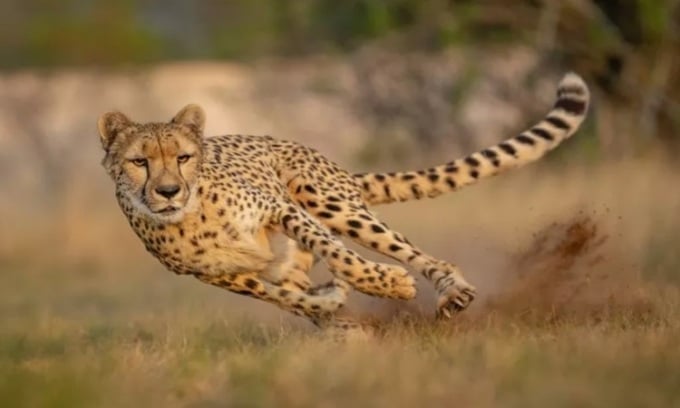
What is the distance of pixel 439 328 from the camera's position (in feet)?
20.8

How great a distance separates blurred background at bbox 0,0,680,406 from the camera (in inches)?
434

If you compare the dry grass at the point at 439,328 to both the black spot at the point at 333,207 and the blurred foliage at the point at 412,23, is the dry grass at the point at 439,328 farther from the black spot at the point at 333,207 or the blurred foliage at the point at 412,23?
the blurred foliage at the point at 412,23

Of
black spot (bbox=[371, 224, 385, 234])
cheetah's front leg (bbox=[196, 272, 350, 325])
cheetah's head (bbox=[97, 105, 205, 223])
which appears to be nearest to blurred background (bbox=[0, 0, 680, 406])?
black spot (bbox=[371, 224, 385, 234])

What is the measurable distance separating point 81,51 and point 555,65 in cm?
1562

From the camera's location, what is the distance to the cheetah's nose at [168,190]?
6.07 m

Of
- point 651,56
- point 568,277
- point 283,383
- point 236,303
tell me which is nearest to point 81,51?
point 651,56

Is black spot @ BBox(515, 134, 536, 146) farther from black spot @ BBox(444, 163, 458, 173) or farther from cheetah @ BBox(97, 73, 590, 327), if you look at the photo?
black spot @ BBox(444, 163, 458, 173)

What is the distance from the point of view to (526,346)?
5.48m

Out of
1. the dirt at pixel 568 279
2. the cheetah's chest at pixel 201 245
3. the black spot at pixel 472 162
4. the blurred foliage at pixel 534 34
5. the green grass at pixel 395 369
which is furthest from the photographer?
the blurred foliage at pixel 534 34

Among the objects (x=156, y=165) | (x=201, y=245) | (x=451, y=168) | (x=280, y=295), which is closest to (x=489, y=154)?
(x=451, y=168)

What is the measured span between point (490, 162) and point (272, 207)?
1.17 m

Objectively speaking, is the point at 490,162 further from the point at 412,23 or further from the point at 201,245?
the point at 412,23

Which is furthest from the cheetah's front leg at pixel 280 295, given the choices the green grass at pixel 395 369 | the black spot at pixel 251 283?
the green grass at pixel 395 369

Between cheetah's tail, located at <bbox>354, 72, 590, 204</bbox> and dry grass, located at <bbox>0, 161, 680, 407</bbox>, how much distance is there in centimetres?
39
